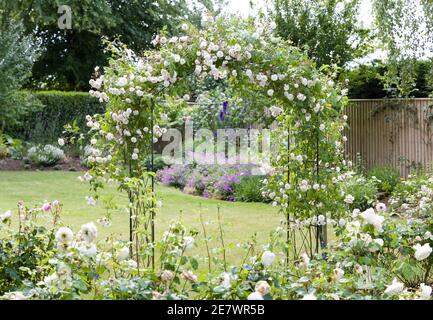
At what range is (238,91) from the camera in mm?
5168

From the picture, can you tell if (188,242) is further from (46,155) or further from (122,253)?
(46,155)

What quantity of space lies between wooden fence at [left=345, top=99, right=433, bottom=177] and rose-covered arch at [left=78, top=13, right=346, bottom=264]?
5.43m

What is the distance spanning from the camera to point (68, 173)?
1268 cm

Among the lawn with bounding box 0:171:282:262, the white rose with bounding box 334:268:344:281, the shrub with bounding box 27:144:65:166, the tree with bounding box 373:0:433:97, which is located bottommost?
the lawn with bounding box 0:171:282:262

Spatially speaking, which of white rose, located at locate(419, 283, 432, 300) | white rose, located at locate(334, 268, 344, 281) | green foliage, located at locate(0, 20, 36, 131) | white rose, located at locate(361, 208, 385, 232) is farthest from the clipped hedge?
white rose, located at locate(419, 283, 432, 300)

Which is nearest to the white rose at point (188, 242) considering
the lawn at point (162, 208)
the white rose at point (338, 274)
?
the white rose at point (338, 274)

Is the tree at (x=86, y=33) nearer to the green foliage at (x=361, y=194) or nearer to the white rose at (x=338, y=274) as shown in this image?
the green foliage at (x=361, y=194)

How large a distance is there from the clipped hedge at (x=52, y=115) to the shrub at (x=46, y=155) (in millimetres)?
833

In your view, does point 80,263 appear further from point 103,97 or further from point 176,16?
point 176,16

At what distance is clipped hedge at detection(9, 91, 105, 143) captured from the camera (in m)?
14.6

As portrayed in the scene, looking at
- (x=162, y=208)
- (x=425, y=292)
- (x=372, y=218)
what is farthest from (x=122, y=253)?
(x=162, y=208)

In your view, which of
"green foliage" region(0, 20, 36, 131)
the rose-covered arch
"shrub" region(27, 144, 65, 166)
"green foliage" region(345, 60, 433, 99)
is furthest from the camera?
"shrub" region(27, 144, 65, 166)

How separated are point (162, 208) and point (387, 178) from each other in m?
3.43

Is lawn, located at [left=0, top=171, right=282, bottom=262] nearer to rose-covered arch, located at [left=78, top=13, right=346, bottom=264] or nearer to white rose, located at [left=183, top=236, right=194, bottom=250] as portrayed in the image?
rose-covered arch, located at [left=78, top=13, right=346, bottom=264]
